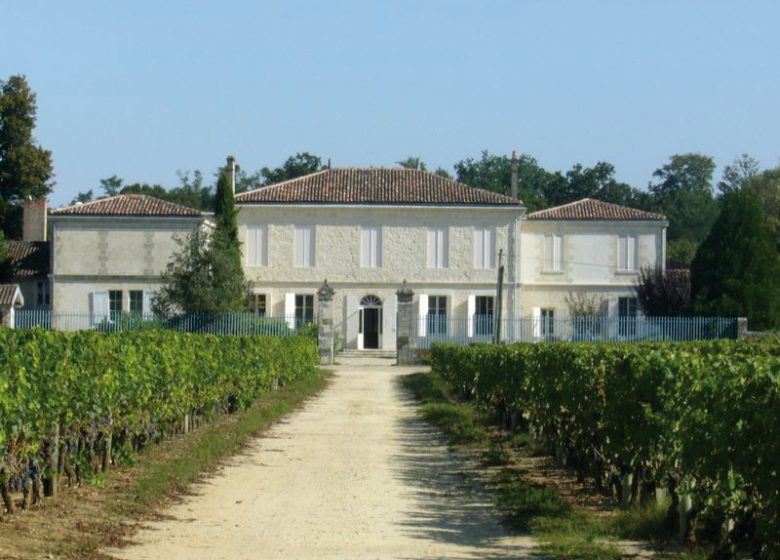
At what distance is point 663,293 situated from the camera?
2140 inches

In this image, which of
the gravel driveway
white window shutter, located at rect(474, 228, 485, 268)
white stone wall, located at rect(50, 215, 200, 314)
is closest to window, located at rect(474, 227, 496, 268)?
white window shutter, located at rect(474, 228, 485, 268)

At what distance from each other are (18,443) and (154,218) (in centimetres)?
4812

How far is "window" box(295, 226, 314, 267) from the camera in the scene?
60.2 metres

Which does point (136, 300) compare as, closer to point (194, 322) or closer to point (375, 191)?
point (375, 191)

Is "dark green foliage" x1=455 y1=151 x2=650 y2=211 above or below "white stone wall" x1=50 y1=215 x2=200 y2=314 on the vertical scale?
above

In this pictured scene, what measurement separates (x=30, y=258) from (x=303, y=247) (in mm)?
13494

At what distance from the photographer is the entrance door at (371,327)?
59.9m

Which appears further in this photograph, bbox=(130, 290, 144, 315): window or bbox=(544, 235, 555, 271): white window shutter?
bbox=(544, 235, 555, 271): white window shutter

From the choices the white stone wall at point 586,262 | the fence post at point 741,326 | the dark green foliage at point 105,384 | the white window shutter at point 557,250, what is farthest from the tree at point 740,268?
the dark green foliage at point 105,384

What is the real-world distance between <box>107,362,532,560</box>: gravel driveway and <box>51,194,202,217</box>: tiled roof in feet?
127

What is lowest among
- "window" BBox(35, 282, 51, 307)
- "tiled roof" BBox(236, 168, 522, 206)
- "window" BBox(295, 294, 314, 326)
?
"window" BBox(295, 294, 314, 326)

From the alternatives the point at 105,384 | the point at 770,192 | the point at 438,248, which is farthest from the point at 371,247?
the point at 105,384

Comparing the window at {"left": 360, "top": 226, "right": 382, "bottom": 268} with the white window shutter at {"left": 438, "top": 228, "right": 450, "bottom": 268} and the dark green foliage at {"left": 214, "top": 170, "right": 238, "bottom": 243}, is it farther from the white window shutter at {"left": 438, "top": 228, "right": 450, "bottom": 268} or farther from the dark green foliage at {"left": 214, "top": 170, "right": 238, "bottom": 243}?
the dark green foliage at {"left": 214, "top": 170, "right": 238, "bottom": 243}

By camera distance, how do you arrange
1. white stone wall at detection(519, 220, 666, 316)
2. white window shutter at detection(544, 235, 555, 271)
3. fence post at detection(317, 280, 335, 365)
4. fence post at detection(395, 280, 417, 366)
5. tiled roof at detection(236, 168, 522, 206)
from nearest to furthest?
fence post at detection(317, 280, 335, 365) → fence post at detection(395, 280, 417, 366) → tiled roof at detection(236, 168, 522, 206) → white stone wall at detection(519, 220, 666, 316) → white window shutter at detection(544, 235, 555, 271)
